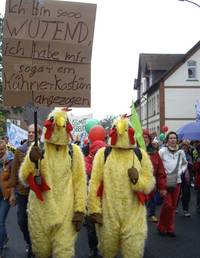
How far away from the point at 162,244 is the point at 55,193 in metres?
3.31

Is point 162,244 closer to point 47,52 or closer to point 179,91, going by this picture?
point 47,52

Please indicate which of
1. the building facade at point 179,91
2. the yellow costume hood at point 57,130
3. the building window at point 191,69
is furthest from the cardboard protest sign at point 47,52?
the building window at point 191,69

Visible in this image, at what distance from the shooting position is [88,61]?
237 inches

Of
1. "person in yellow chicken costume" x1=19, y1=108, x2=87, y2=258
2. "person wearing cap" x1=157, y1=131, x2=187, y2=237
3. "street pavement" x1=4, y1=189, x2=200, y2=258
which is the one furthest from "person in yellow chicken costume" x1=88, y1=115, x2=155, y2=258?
"person wearing cap" x1=157, y1=131, x2=187, y2=237

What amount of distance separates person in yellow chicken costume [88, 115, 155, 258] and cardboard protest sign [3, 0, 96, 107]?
0.62 m

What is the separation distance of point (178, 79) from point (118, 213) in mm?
37185

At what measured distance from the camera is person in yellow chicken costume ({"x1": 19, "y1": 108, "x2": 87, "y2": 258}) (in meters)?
5.52

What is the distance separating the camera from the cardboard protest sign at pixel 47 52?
5.77 m

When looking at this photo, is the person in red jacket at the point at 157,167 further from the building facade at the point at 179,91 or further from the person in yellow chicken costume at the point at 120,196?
the building facade at the point at 179,91

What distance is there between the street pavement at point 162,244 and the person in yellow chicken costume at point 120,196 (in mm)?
1881

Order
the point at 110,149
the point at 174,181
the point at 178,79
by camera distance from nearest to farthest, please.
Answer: the point at 110,149 < the point at 174,181 < the point at 178,79

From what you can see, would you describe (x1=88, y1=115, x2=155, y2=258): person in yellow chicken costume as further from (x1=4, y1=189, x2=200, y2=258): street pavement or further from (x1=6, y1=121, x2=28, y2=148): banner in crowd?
(x1=6, y1=121, x2=28, y2=148): banner in crowd

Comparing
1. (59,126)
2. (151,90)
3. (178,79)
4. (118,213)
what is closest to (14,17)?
(59,126)

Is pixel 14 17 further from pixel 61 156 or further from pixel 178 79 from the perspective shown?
pixel 178 79
